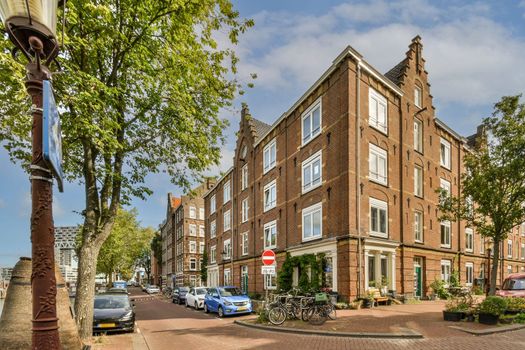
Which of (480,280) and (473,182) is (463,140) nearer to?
(480,280)

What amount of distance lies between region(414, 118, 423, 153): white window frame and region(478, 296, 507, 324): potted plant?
14.5 m

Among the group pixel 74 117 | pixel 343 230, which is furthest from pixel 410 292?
pixel 74 117

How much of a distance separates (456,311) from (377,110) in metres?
12.6

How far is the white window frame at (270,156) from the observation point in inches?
1171

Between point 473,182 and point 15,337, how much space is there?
17908mm

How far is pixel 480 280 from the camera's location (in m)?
30.9

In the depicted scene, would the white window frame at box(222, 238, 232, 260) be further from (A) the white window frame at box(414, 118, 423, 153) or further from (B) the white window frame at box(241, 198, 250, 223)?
(A) the white window frame at box(414, 118, 423, 153)

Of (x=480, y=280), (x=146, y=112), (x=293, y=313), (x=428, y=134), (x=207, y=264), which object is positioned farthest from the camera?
(x=207, y=264)

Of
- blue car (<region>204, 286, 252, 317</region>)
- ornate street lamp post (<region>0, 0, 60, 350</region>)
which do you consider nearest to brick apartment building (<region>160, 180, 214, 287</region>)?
blue car (<region>204, 286, 252, 317</region>)

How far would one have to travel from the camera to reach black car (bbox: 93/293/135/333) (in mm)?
13500

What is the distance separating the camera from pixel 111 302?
591 inches

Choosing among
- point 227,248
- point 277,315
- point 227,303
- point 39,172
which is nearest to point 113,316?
point 277,315

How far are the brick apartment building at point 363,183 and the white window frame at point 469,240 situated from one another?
8 centimetres

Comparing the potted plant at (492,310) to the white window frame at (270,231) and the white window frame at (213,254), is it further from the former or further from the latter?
Result: the white window frame at (213,254)
